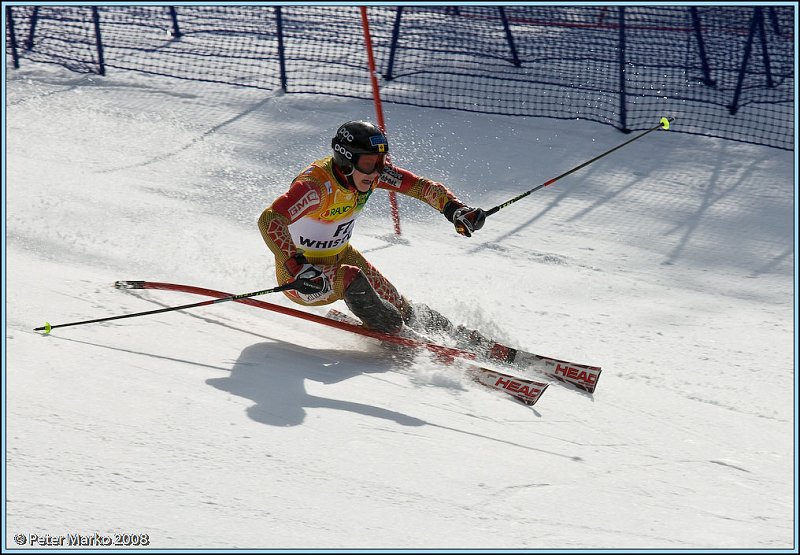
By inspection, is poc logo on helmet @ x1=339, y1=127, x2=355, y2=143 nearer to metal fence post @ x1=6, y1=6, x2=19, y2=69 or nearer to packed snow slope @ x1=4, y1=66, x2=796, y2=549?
packed snow slope @ x1=4, y1=66, x2=796, y2=549

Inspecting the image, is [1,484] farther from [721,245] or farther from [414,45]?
[414,45]

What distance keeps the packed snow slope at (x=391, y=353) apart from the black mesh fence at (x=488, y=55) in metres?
0.63

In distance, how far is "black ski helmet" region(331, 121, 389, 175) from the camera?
5.08 meters

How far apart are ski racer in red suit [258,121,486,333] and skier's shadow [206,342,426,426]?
36 cm

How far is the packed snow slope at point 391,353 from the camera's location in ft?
11.3

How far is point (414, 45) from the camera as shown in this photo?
42.5ft

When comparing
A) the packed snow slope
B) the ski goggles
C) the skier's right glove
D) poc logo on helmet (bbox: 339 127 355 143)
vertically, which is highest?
poc logo on helmet (bbox: 339 127 355 143)

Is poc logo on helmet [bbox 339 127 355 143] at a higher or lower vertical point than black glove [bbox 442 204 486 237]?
higher

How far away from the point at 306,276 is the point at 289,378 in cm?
58

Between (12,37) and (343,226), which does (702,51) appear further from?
(12,37)

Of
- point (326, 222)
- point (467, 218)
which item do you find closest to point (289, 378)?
point (326, 222)

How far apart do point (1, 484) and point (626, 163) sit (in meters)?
7.97

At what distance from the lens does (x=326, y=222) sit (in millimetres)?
5387

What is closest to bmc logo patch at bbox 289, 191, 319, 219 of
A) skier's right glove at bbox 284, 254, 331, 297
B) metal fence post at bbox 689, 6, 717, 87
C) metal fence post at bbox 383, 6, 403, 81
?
skier's right glove at bbox 284, 254, 331, 297
